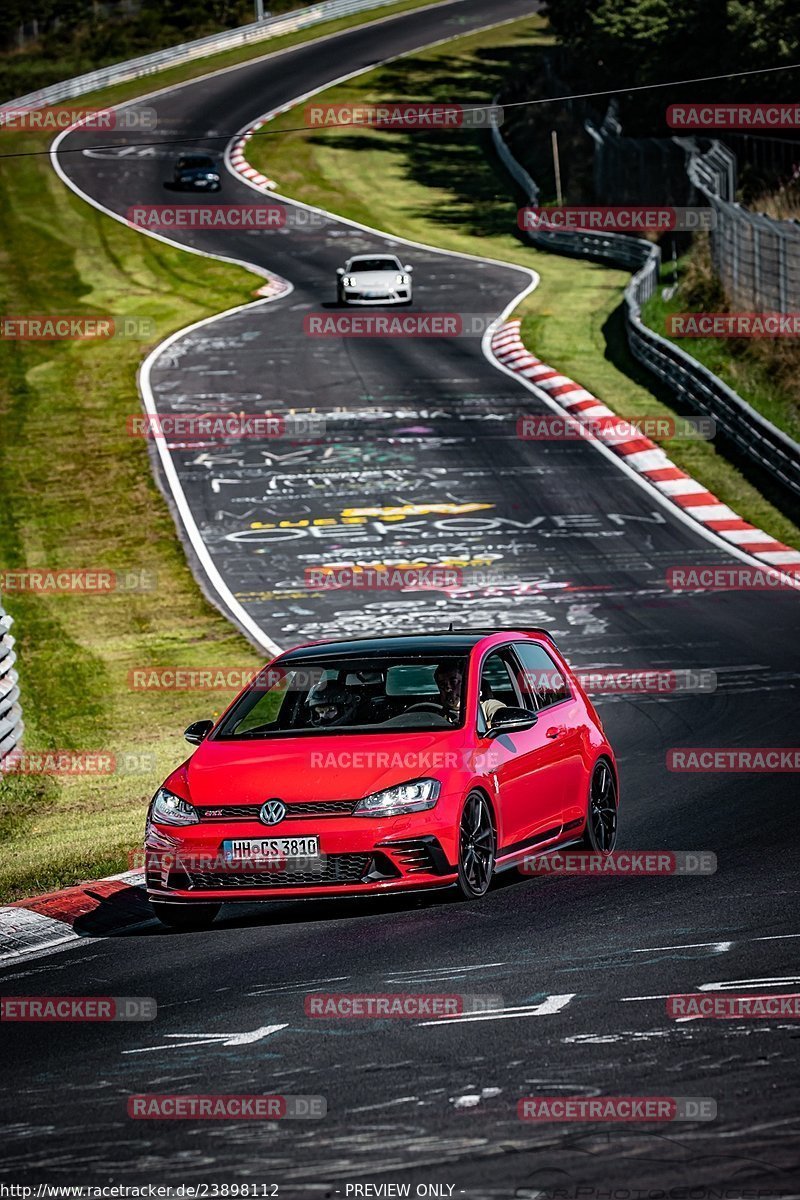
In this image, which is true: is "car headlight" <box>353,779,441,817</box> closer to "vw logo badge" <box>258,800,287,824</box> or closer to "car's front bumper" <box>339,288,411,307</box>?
"vw logo badge" <box>258,800,287,824</box>

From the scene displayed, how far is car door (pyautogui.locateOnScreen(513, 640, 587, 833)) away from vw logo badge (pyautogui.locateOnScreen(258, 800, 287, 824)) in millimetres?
2103

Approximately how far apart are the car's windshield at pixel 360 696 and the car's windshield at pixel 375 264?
36517 millimetres

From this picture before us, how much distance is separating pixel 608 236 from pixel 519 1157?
48587 mm

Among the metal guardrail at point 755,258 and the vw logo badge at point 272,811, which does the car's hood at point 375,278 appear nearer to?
the metal guardrail at point 755,258

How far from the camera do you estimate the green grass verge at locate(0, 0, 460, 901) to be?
1495cm

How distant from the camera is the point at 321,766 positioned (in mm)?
10508

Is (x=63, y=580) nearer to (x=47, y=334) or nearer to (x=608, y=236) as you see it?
(x=47, y=334)

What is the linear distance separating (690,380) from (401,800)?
81.9 feet

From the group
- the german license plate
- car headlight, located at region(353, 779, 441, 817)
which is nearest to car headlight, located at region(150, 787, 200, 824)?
the german license plate

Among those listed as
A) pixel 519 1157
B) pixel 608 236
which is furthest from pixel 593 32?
pixel 519 1157

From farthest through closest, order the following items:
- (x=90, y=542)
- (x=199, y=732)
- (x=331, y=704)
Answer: (x=90, y=542)
(x=331, y=704)
(x=199, y=732)

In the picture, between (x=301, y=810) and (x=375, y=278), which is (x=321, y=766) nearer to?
(x=301, y=810)

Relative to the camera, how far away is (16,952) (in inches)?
402

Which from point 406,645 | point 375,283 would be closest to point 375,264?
point 375,283
